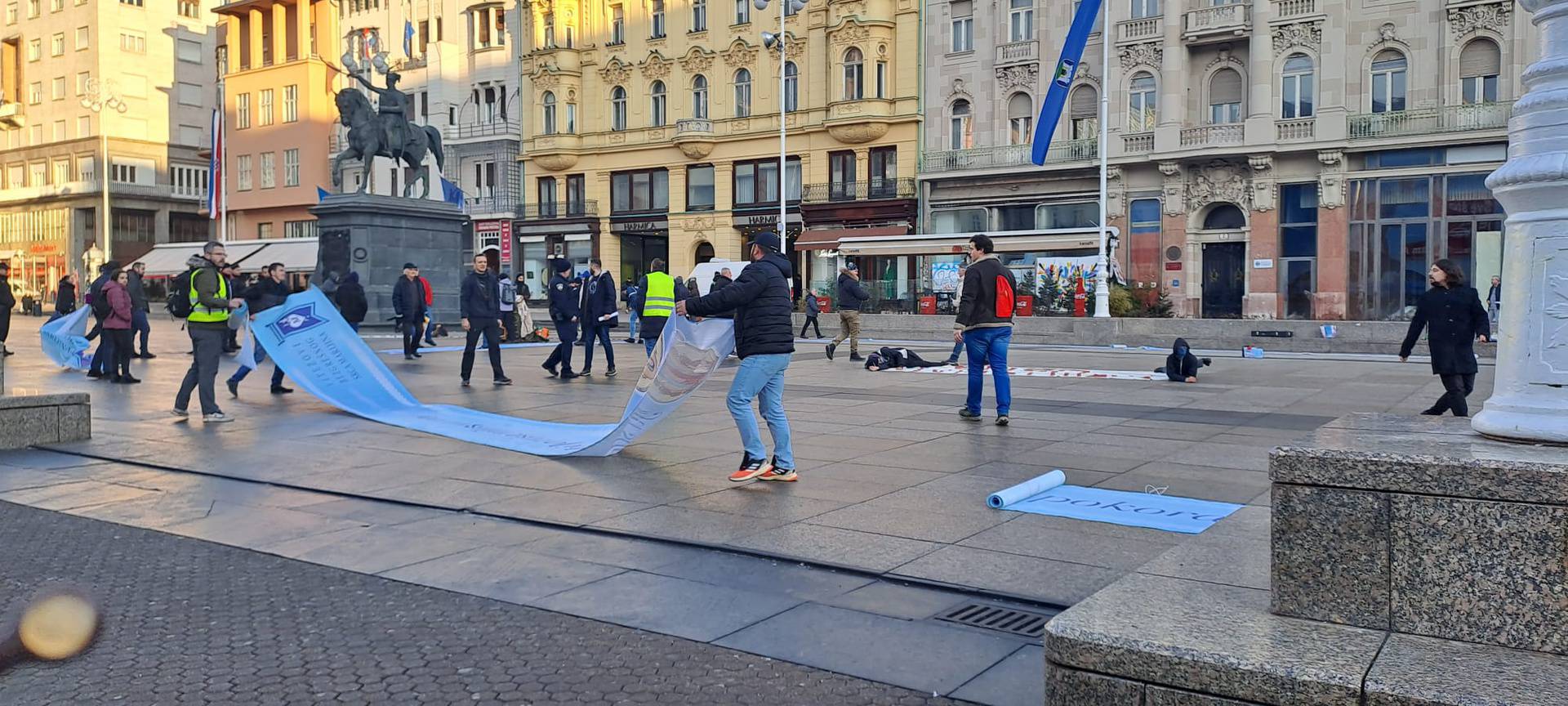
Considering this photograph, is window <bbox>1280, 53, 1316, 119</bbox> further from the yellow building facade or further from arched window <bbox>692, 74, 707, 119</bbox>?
arched window <bbox>692, 74, 707, 119</bbox>

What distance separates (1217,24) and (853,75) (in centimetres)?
1386

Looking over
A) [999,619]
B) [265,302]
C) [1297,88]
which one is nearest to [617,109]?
[1297,88]

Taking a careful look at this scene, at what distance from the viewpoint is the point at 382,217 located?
99.7ft

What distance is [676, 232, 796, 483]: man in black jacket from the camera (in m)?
8.09

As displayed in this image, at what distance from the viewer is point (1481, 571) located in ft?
10.3

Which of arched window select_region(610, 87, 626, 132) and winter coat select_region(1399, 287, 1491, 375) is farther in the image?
arched window select_region(610, 87, 626, 132)

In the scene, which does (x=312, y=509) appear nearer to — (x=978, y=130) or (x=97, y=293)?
(x=97, y=293)

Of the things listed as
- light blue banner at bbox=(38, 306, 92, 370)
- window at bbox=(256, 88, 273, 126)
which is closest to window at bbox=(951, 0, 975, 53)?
light blue banner at bbox=(38, 306, 92, 370)

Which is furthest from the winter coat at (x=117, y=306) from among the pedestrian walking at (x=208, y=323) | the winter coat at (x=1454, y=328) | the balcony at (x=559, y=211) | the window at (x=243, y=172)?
the window at (x=243, y=172)

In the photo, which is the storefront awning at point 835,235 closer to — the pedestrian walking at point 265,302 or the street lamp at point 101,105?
the pedestrian walking at point 265,302

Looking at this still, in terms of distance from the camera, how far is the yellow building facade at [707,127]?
4606cm

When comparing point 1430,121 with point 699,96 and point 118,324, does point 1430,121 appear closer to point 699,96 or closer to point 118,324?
point 699,96

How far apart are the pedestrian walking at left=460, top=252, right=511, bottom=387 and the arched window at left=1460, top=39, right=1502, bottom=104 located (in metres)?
31.2

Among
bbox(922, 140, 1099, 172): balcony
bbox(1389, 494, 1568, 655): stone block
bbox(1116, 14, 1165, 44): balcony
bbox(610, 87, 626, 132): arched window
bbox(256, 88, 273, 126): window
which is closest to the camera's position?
bbox(1389, 494, 1568, 655): stone block
